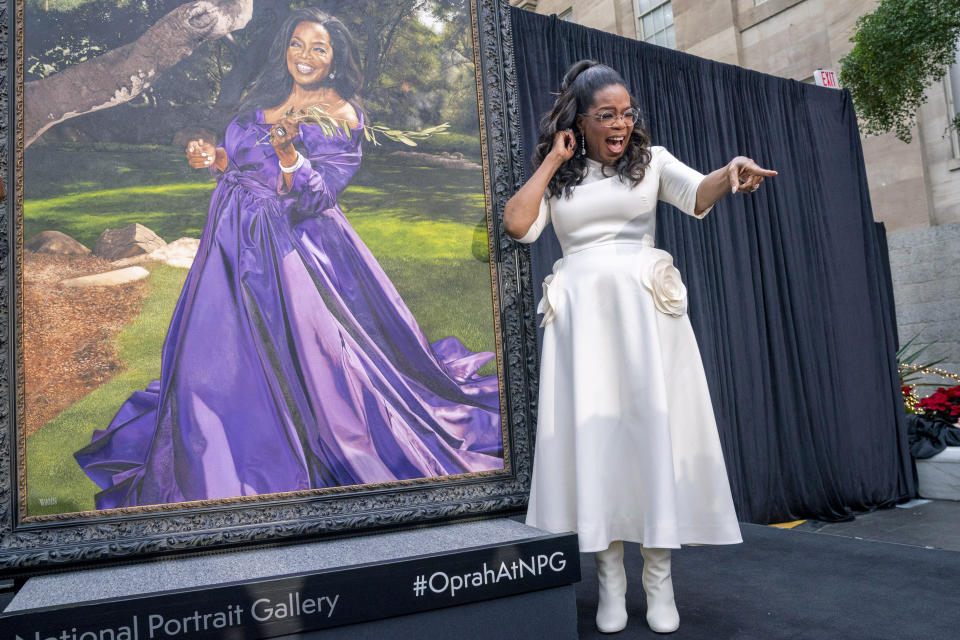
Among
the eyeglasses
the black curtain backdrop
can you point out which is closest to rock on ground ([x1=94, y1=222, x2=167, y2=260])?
the eyeglasses

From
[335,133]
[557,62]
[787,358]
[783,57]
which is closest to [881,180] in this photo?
[783,57]

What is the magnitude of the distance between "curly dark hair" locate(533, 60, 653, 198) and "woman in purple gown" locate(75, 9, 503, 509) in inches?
28.2

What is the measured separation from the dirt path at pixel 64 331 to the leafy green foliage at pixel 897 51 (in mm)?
7534

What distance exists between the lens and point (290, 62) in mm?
2715

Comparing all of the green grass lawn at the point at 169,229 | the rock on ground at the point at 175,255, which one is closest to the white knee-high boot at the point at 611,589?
the green grass lawn at the point at 169,229

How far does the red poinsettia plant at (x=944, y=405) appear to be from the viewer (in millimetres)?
6145

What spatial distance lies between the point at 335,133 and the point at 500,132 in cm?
69

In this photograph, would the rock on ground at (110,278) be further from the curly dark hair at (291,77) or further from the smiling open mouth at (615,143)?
the smiling open mouth at (615,143)

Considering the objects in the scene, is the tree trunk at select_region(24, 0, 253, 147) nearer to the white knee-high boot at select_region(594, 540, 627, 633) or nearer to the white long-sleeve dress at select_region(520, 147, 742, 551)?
the white long-sleeve dress at select_region(520, 147, 742, 551)

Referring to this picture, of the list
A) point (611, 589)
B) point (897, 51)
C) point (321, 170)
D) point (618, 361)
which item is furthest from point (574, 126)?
point (897, 51)

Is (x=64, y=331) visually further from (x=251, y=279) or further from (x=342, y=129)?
(x=342, y=129)

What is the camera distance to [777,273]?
515 centimetres

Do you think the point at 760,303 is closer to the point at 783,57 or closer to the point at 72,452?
the point at 72,452

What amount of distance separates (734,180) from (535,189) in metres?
0.61
